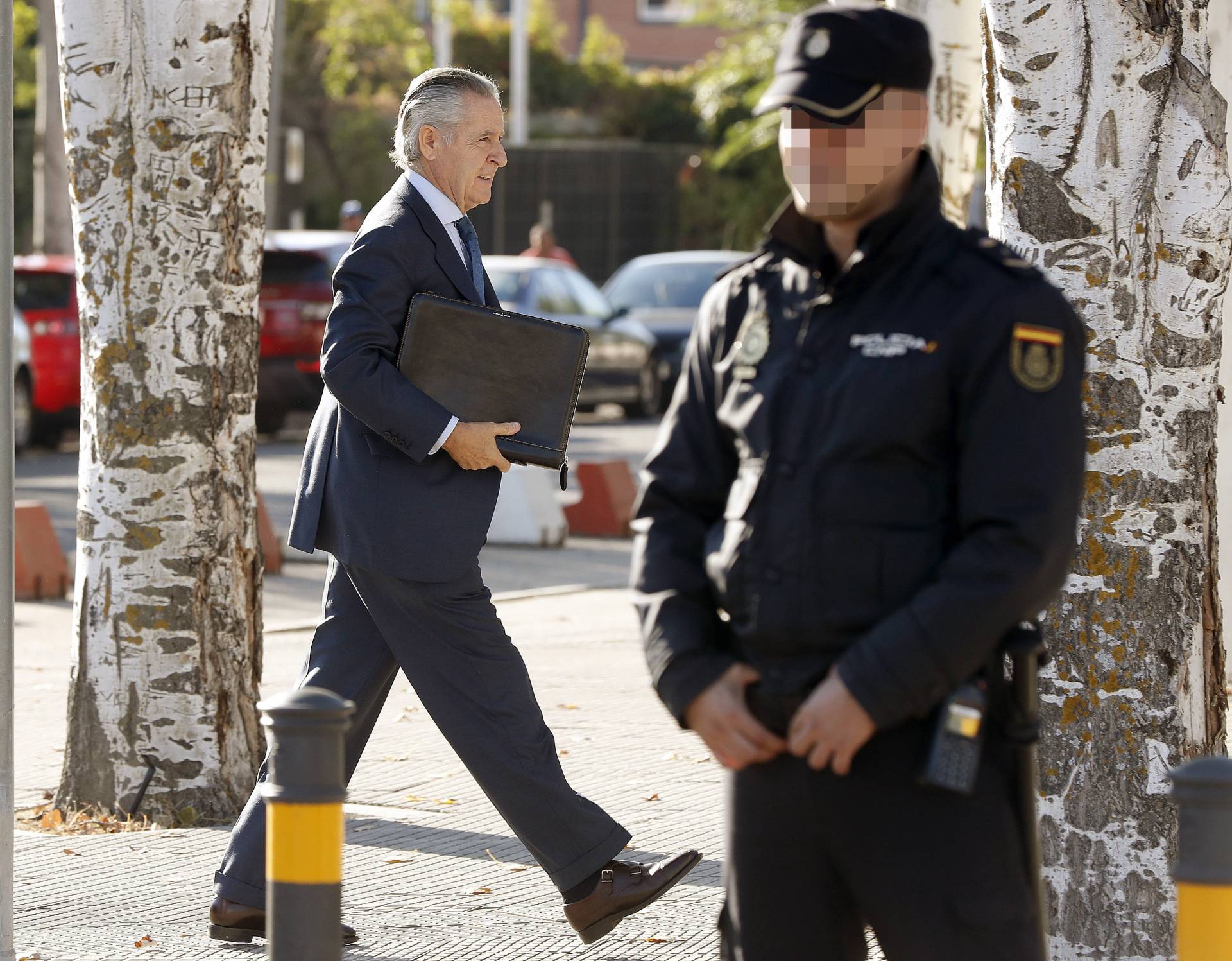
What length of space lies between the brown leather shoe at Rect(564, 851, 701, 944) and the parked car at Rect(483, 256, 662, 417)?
15.0 m

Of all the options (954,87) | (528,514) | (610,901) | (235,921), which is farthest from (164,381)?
(528,514)

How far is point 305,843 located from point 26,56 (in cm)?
3556

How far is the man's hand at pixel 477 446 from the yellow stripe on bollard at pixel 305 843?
57.2 inches

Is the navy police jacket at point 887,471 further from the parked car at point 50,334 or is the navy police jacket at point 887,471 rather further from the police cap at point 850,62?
the parked car at point 50,334

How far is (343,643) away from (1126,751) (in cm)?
178

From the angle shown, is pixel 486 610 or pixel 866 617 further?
pixel 486 610

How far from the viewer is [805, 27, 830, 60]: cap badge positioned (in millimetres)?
2660

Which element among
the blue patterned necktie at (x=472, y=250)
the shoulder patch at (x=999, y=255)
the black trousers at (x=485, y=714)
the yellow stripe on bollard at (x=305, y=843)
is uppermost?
the shoulder patch at (x=999, y=255)

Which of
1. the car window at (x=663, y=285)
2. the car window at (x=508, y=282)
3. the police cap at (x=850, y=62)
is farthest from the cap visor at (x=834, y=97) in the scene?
the car window at (x=663, y=285)

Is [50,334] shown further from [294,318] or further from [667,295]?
[667,295]

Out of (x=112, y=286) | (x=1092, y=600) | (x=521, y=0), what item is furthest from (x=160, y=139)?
(x=521, y=0)

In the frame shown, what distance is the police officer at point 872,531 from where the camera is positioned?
2572mm

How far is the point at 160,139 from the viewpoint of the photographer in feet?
18.8

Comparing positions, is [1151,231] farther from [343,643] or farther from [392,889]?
[392,889]
